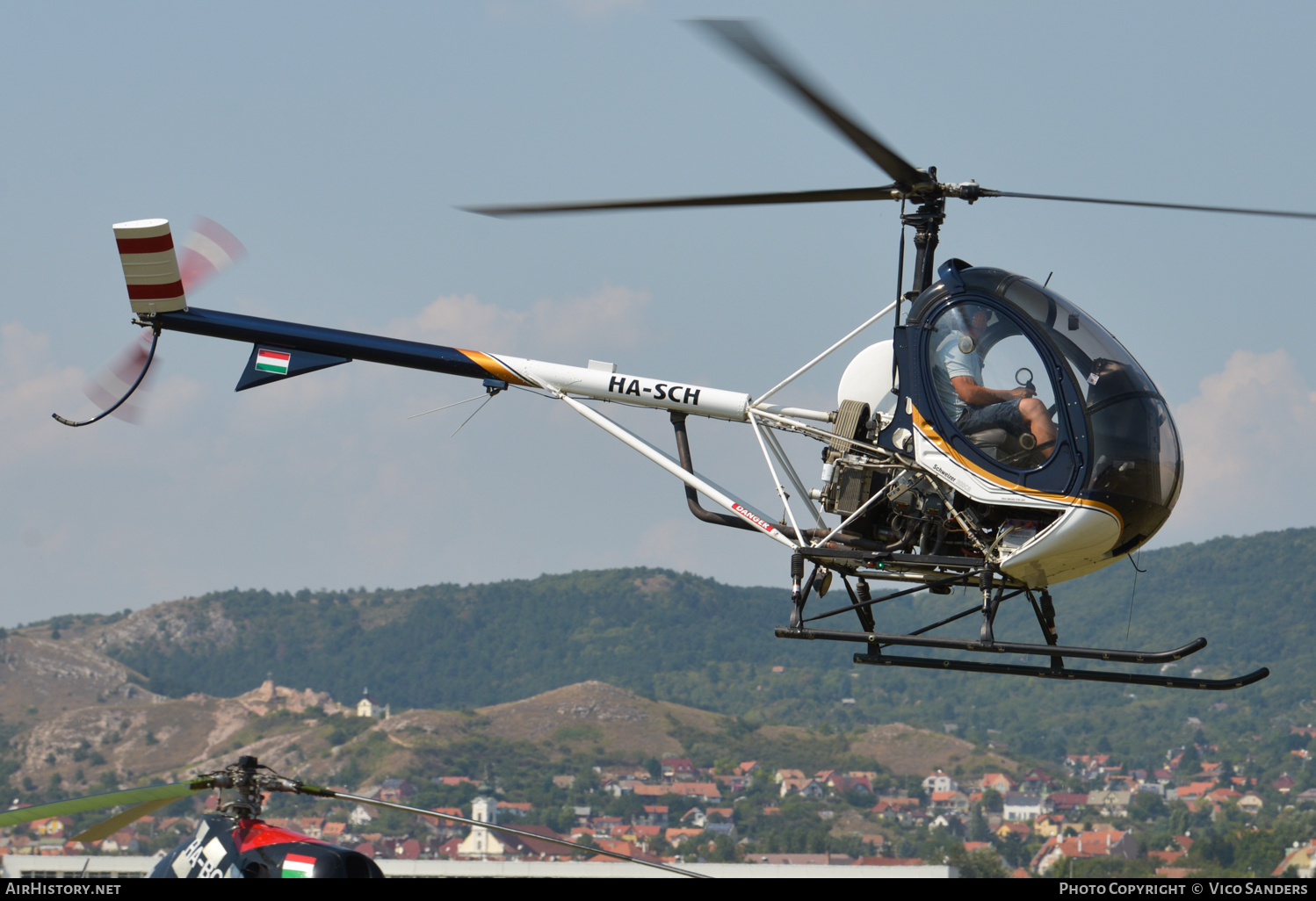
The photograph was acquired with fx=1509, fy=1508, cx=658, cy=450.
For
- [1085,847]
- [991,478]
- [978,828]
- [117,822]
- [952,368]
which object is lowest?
[1085,847]

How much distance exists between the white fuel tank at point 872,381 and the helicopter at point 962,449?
0.02m

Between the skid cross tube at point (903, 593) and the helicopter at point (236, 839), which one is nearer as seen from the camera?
the helicopter at point (236, 839)

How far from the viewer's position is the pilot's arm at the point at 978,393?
10977mm

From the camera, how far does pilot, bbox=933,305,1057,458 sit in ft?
35.5

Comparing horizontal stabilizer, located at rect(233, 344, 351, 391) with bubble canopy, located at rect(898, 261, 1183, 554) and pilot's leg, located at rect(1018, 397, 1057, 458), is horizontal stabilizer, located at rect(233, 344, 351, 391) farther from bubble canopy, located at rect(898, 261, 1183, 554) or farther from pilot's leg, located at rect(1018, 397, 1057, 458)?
pilot's leg, located at rect(1018, 397, 1057, 458)

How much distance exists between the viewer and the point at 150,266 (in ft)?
45.4

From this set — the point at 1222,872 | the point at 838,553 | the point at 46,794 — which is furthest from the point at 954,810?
the point at 838,553

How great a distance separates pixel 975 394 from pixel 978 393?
2 cm

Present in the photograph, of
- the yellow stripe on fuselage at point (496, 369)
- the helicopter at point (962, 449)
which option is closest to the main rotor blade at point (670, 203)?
the helicopter at point (962, 449)

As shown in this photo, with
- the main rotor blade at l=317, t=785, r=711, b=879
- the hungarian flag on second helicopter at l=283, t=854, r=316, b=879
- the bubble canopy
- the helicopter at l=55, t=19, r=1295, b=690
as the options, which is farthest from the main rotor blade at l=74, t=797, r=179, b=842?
the bubble canopy

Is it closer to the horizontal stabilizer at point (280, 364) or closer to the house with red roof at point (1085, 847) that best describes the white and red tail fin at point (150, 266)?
the horizontal stabilizer at point (280, 364)

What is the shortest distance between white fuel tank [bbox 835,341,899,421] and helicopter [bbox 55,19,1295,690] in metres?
0.02

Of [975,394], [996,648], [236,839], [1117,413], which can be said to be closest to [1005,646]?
[996,648]

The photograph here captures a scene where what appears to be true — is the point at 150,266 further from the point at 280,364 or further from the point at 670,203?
the point at 670,203
